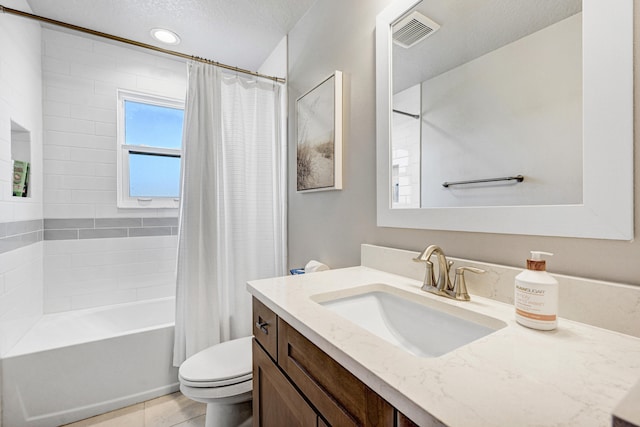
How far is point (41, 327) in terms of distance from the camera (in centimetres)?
183

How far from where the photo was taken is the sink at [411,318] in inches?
29.3

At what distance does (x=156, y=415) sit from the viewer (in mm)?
1610

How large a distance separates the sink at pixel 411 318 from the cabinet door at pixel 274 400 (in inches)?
9.8

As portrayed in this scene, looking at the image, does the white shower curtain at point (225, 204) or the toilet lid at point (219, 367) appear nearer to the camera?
the toilet lid at point (219, 367)

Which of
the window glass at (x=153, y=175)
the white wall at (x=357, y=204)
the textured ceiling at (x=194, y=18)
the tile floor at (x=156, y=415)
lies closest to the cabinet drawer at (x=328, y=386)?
the white wall at (x=357, y=204)

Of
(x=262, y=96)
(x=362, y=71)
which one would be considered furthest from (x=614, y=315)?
(x=262, y=96)

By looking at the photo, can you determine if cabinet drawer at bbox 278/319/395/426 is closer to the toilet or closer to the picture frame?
the toilet

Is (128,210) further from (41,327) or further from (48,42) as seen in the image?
(48,42)

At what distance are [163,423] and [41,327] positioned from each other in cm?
108

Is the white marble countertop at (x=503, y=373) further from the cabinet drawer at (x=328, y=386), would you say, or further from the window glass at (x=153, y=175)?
the window glass at (x=153, y=175)

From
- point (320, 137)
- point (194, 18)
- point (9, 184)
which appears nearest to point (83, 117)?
point (9, 184)

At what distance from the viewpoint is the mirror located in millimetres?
616

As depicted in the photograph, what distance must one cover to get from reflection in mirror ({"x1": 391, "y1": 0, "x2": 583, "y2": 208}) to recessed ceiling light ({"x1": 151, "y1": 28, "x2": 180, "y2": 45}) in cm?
169

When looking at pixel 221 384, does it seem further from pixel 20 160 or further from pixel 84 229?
pixel 20 160
